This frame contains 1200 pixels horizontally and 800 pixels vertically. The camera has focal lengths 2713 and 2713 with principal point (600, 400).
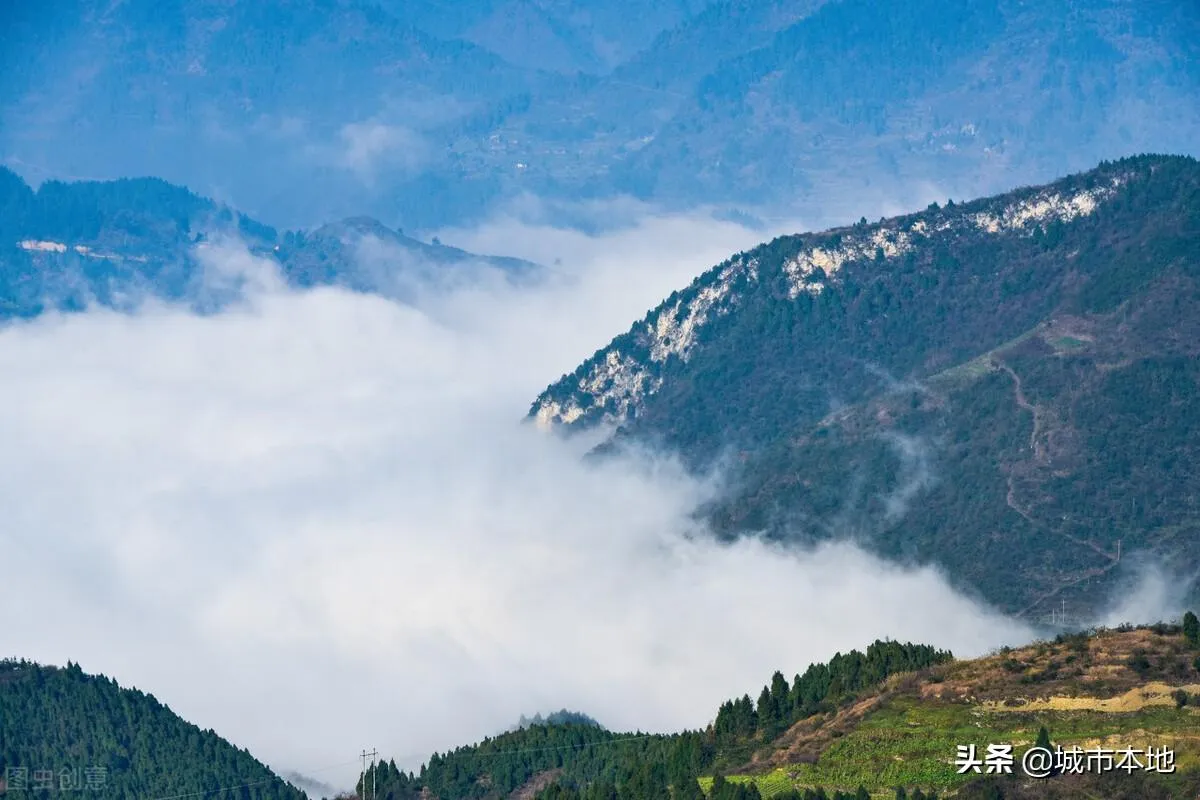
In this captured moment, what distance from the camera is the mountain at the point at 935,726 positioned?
13538 cm

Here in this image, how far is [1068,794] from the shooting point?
12925 centimetres

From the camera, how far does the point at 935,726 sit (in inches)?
5733

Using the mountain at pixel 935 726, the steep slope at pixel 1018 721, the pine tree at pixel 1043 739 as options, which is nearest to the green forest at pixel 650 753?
the mountain at pixel 935 726

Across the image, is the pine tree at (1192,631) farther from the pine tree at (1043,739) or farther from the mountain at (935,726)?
the pine tree at (1043,739)

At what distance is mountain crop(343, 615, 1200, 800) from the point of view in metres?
135

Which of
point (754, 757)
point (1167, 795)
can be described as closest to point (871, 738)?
point (754, 757)

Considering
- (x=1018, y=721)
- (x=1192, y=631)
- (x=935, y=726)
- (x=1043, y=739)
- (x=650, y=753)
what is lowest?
(x=1043, y=739)

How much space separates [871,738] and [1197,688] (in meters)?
17.5

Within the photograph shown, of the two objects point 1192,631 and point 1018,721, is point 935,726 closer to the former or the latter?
point 1018,721

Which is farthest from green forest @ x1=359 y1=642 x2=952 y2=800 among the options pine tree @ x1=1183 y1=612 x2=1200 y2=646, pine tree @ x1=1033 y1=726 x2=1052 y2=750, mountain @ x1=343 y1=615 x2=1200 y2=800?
pine tree @ x1=1183 y1=612 x2=1200 y2=646

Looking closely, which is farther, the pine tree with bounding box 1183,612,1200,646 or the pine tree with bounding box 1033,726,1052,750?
the pine tree with bounding box 1183,612,1200,646

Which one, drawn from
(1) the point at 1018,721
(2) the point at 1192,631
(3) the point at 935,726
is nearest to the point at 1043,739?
(1) the point at 1018,721

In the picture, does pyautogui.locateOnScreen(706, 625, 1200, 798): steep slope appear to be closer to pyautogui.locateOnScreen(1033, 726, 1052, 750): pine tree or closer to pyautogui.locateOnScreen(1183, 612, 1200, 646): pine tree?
pyautogui.locateOnScreen(1183, 612, 1200, 646): pine tree

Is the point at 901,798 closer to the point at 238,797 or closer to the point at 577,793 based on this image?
the point at 577,793
